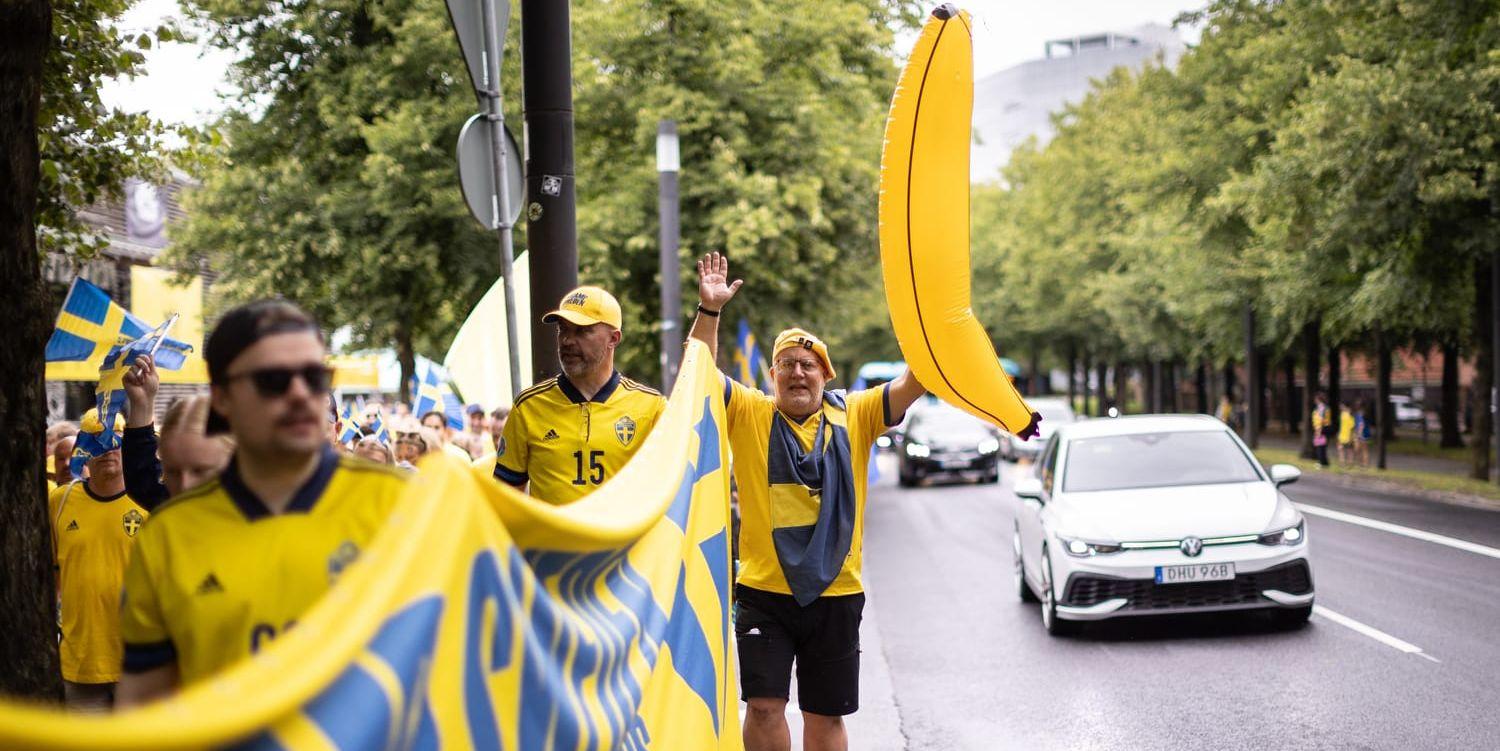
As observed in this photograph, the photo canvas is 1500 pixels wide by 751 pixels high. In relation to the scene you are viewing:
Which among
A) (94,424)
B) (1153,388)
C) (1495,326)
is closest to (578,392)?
(94,424)

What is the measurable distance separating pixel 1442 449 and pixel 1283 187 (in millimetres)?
19228

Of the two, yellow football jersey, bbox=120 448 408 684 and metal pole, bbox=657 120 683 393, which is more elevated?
metal pole, bbox=657 120 683 393

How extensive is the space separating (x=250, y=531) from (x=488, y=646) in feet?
1.56

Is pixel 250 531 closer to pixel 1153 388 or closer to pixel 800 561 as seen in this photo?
pixel 800 561

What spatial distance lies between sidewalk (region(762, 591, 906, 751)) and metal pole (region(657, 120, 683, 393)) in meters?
4.58

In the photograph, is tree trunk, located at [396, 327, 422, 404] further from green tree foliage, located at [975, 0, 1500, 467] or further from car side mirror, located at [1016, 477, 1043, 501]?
green tree foliage, located at [975, 0, 1500, 467]

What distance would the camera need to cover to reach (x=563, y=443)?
5086 mm

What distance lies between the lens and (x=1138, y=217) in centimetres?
4125

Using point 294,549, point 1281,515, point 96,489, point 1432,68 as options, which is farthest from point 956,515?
point 294,549

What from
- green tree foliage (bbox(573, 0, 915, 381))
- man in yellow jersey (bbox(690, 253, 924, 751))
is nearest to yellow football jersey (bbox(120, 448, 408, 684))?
man in yellow jersey (bbox(690, 253, 924, 751))

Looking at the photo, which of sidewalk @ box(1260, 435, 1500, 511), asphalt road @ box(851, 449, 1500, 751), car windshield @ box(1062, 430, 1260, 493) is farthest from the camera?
sidewalk @ box(1260, 435, 1500, 511)

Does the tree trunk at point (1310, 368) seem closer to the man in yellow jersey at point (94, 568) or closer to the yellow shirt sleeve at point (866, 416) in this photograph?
the yellow shirt sleeve at point (866, 416)

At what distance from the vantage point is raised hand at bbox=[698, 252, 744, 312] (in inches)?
224

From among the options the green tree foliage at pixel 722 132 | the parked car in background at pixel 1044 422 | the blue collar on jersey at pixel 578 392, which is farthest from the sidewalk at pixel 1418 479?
the blue collar on jersey at pixel 578 392
